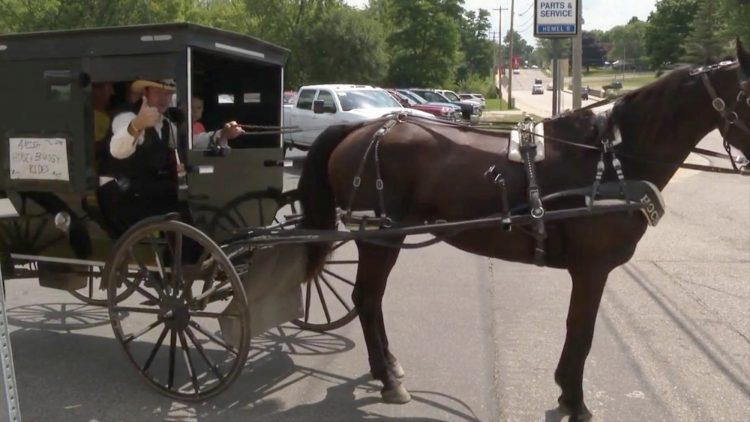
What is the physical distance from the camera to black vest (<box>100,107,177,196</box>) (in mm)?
5363

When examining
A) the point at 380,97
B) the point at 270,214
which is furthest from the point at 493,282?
the point at 380,97

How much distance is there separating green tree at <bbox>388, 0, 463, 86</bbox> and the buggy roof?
59510mm

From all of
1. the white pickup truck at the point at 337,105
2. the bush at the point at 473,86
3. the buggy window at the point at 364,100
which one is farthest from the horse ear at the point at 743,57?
the bush at the point at 473,86

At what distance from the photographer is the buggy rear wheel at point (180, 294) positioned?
4.83 m

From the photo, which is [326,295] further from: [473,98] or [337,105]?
[473,98]

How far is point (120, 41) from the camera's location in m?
5.02

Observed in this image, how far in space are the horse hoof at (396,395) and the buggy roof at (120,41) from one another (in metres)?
2.46

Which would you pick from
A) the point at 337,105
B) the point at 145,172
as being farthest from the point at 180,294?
the point at 337,105

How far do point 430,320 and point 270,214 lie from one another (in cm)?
165

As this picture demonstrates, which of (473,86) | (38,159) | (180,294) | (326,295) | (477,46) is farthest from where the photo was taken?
(477,46)

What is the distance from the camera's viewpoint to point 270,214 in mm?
6188

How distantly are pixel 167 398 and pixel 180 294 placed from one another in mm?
674

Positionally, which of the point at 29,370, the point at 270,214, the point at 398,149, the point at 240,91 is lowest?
the point at 29,370

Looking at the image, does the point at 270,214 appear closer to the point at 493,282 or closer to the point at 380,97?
the point at 493,282
